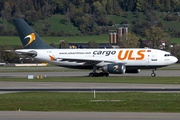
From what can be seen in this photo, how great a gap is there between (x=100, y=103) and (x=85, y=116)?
4702 millimetres

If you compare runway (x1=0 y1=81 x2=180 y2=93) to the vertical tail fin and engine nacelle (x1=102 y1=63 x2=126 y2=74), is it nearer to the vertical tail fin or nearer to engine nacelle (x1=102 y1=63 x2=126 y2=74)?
engine nacelle (x1=102 y1=63 x2=126 y2=74)

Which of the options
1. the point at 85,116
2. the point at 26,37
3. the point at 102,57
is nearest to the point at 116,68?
the point at 102,57

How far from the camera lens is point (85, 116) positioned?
19.2 meters

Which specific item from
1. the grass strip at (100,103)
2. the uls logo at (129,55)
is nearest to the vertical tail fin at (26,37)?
the uls logo at (129,55)

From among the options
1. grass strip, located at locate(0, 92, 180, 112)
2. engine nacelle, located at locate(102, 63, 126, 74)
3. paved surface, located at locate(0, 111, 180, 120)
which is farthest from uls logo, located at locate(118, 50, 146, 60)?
paved surface, located at locate(0, 111, 180, 120)

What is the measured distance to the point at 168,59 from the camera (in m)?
52.4

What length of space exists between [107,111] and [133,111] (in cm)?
159

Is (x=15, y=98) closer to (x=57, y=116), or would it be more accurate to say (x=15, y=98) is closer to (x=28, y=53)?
(x=57, y=116)

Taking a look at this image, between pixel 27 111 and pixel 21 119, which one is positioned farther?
pixel 27 111

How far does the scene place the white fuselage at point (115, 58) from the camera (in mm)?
52219

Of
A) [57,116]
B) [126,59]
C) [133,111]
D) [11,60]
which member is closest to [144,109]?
[133,111]

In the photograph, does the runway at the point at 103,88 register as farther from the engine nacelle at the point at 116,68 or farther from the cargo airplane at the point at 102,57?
the cargo airplane at the point at 102,57

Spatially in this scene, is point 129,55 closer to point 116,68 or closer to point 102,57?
point 116,68

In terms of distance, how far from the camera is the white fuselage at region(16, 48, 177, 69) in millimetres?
52219
